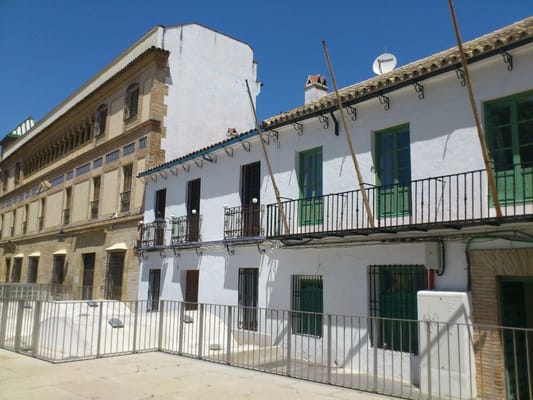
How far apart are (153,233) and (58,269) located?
10.3 metres

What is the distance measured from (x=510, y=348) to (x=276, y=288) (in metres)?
5.23

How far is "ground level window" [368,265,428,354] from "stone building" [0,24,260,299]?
10.2m

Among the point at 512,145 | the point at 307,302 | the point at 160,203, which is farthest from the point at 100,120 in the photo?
the point at 512,145

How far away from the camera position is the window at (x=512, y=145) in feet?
25.0

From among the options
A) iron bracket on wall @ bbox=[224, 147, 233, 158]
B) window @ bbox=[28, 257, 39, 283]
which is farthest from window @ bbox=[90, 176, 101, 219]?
iron bracket on wall @ bbox=[224, 147, 233, 158]

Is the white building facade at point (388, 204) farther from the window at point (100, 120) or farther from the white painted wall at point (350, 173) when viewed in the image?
the window at point (100, 120)

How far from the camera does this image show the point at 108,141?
20.6m

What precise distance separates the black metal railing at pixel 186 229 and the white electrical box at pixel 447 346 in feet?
26.0

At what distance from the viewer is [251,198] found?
1297 centimetres

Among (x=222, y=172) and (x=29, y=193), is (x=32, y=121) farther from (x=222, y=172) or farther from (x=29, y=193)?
(x=222, y=172)

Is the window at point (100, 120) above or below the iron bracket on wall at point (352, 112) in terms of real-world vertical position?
above

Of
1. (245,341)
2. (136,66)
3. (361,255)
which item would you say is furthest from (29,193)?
(361,255)

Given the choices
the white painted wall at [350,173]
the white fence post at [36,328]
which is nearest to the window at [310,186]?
the white painted wall at [350,173]

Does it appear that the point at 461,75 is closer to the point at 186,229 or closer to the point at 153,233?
the point at 186,229
